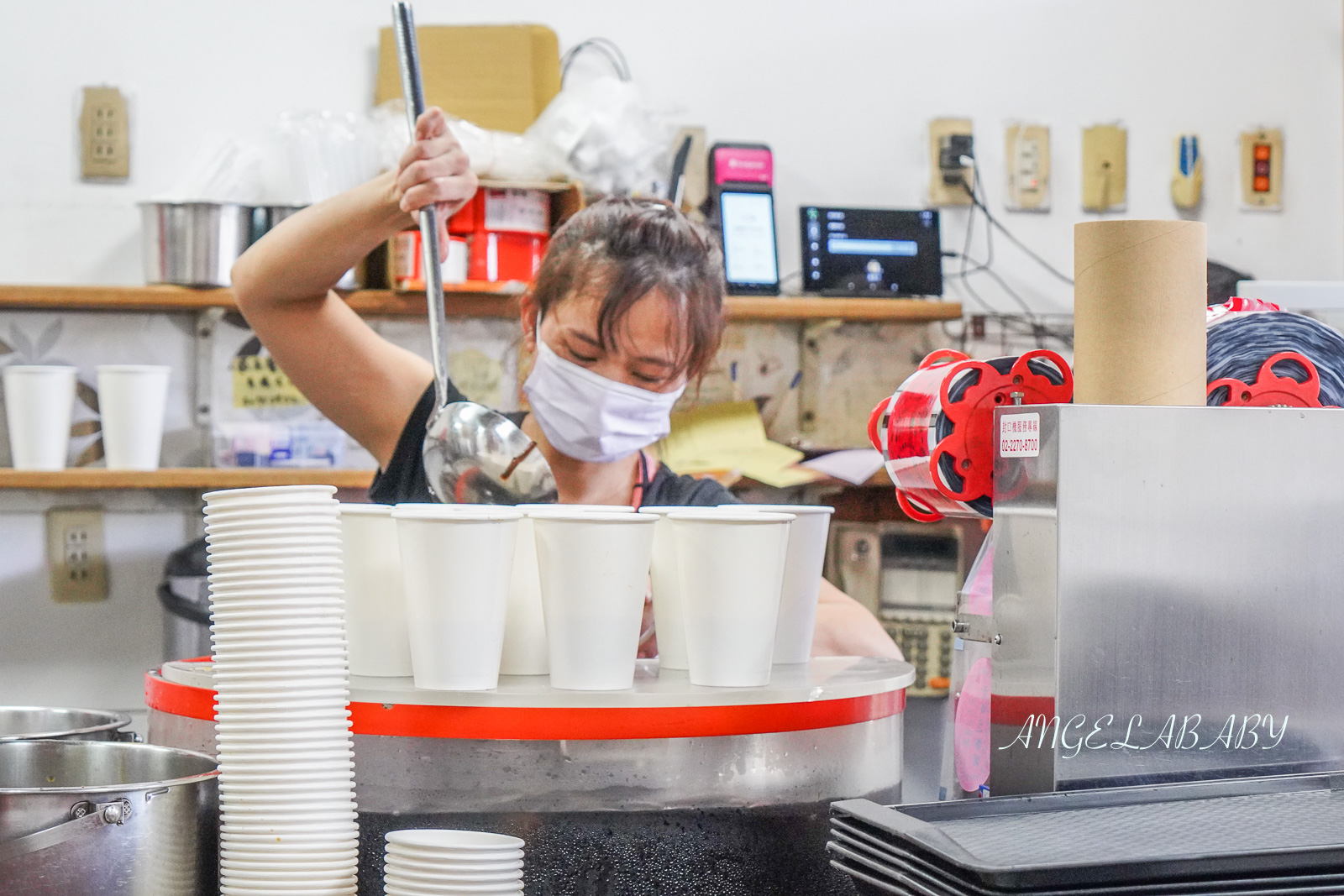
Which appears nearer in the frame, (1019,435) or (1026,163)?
(1019,435)

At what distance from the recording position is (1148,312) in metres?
0.84

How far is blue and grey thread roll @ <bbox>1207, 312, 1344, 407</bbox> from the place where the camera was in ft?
3.00

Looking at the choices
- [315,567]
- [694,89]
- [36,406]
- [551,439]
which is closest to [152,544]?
[36,406]

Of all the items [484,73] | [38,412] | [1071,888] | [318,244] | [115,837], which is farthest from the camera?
[484,73]

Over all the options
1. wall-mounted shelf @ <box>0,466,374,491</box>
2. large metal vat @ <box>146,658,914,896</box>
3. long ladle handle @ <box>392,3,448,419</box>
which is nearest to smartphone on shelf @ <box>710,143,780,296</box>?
wall-mounted shelf @ <box>0,466,374,491</box>

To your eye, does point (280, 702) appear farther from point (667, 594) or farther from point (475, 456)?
point (475, 456)

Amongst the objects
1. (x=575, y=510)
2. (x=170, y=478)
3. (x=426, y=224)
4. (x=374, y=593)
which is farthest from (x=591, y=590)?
(x=170, y=478)

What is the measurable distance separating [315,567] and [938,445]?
18.2 inches

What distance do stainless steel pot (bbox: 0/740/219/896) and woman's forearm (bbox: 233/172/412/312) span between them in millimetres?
855

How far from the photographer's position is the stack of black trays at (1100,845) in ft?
2.03

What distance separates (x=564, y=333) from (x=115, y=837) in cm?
106

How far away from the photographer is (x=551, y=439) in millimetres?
1788

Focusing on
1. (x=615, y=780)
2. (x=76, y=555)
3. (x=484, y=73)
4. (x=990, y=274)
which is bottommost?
(x=76, y=555)

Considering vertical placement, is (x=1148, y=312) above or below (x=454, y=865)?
above
